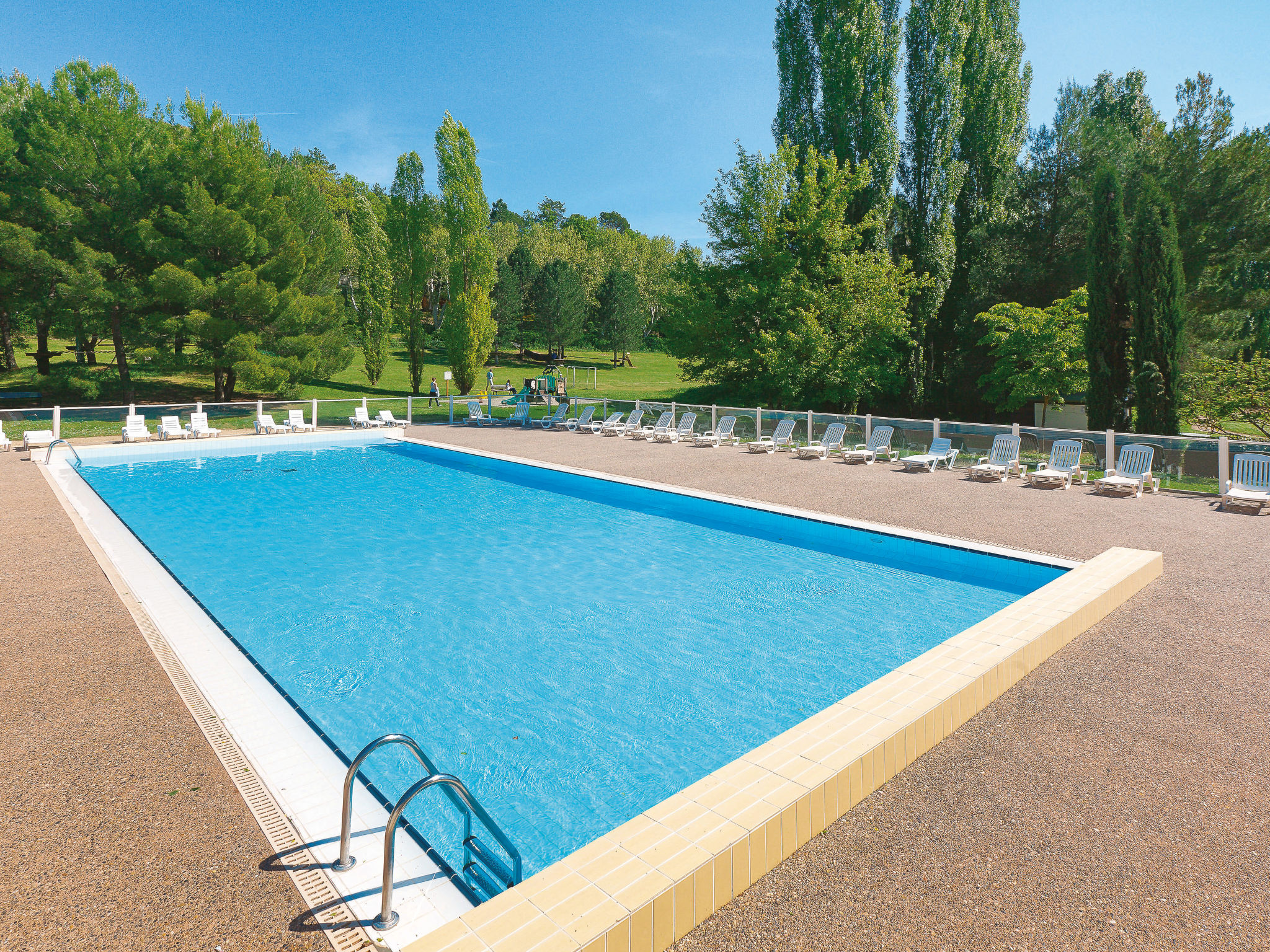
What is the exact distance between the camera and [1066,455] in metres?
13.1

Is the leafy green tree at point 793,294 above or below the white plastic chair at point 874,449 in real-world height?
above

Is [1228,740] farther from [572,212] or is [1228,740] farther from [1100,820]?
[572,212]

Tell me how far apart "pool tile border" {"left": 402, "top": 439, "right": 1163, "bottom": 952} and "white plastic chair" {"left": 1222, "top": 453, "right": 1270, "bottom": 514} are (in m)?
8.05

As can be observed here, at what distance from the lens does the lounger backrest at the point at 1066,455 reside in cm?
1298

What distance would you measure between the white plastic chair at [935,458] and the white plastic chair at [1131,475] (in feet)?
8.94

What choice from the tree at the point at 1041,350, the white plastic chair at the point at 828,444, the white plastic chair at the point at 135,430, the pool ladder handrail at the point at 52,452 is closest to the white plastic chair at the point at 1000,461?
the white plastic chair at the point at 828,444

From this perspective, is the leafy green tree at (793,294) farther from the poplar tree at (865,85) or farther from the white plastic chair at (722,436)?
the white plastic chair at (722,436)

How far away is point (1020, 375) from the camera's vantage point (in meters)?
22.1

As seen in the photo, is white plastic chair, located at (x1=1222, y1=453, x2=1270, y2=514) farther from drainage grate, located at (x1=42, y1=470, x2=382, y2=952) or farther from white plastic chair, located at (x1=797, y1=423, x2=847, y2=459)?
drainage grate, located at (x1=42, y1=470, x2=382, y2=952)

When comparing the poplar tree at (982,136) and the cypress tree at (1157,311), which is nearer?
the cypress tree at (1157,311)

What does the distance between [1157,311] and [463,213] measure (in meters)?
27.9

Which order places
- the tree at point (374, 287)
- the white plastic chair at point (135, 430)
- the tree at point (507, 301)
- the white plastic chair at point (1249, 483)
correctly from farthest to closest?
the tree at point (507, 301)
the tree at point (374, 287)
the white plastic chair at point (135, 430)
the white plastic chair at point (1249, 483)

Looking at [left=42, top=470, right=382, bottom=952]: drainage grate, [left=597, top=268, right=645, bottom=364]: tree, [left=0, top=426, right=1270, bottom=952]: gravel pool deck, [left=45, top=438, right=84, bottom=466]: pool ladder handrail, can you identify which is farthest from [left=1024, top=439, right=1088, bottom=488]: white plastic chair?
[left=597, top=268, right=645, bottom=364]: tree

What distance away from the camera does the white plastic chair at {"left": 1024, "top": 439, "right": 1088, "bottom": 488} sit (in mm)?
12750
